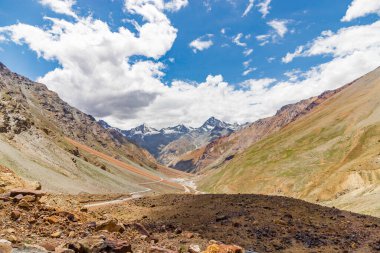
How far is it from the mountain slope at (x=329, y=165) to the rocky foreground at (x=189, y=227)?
1855 cm

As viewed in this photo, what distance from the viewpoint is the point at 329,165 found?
9738 cm

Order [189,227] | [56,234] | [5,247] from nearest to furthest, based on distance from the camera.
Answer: [5,247], [56,234], [189,227]

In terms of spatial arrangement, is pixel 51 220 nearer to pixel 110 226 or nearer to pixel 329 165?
pixel 110 226

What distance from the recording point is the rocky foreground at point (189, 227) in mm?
14023

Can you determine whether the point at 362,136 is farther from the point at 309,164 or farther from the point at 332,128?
the point at 332,128

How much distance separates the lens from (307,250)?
20172 mm

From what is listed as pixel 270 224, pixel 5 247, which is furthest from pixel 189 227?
pixel 5 247

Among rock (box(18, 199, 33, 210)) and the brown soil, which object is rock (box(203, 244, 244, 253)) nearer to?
the brown soil

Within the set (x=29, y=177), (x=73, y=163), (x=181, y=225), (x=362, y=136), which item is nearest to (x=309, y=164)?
(x=362, y=136)

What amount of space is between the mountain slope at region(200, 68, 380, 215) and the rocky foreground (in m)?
18.5

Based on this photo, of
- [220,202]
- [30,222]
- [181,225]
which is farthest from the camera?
[220,202]

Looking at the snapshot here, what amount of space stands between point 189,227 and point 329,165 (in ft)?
274

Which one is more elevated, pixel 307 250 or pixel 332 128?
Answer: pixel 332 128

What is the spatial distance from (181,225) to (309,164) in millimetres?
89764
